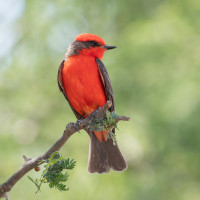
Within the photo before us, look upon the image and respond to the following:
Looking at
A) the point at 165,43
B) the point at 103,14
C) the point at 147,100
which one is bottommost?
the point at 147,100

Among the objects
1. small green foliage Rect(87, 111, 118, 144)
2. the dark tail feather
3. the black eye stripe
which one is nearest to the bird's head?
the black eye stripe

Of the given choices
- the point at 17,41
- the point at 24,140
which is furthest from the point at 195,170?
the point at 17,41

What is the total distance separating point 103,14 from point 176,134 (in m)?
4.00

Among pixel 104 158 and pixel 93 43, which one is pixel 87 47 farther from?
pixel 104 158

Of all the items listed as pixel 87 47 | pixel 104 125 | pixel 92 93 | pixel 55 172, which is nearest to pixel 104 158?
pixel 92 93

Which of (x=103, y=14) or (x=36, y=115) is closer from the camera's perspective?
(x=36, y=115)

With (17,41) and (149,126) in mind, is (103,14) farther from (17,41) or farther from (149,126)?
(149,126)

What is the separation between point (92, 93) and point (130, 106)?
2.24m

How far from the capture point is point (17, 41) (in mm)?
7895

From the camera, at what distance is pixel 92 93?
4.42m

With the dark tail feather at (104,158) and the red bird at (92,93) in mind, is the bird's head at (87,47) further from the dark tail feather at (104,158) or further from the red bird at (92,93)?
the dark tail feather at (104,158)

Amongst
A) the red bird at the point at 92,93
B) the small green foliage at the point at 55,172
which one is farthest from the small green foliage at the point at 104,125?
the red bird at the point at 92,93

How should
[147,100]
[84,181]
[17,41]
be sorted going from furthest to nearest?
1. [17,41]
2. [147,100]
3. [84,181]

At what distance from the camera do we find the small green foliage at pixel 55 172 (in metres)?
2.48
